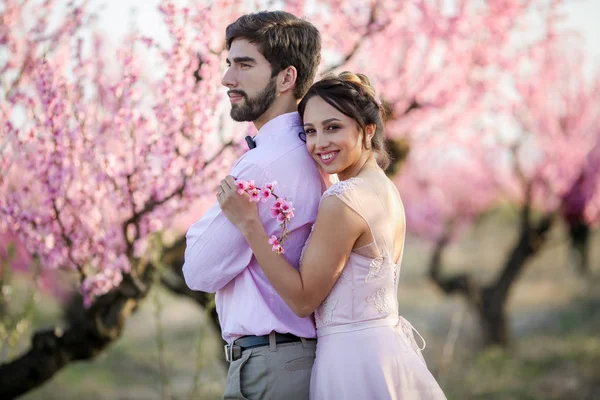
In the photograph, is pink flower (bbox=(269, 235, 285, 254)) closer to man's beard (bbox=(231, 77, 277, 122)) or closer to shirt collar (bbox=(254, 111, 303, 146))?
shirt collar (bbox=(254, 111, 303, 146))

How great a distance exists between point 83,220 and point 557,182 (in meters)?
9.56

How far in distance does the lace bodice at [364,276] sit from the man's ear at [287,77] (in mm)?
400

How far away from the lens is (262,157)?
246cm

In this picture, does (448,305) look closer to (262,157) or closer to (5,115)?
(5,115)

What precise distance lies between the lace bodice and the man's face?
0.39m

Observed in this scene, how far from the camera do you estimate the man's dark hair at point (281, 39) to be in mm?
2604

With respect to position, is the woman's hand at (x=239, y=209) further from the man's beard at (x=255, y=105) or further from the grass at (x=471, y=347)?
the grass at (x=471, y=347)

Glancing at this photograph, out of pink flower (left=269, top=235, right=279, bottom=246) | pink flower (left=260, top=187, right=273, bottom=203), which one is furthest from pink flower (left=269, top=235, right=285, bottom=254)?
pink flower (left=260, top=187, right=273, bottom=203)

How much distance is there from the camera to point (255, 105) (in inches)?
102

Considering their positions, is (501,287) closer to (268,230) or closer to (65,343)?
(65,343)

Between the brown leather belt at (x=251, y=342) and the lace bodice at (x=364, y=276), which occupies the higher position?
the lace bodice at (x=364, y=276)

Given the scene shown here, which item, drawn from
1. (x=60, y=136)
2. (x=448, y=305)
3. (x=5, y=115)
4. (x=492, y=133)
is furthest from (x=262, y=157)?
(x=448, y=305)

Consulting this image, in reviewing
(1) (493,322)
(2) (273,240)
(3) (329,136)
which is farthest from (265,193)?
(1) (493,322)

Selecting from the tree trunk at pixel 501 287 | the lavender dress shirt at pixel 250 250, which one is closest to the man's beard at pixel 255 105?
the lavender dress shirt at pixel 250 250
